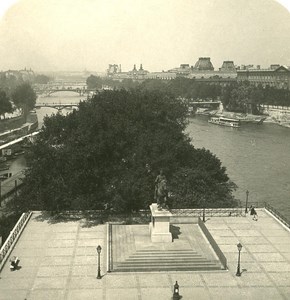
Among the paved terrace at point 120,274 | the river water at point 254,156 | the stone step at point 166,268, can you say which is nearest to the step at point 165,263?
the stone step at point 166,268

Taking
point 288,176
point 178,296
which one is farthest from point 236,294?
point 288,176

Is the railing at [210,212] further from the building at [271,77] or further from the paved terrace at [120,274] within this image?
the building at [271,77]

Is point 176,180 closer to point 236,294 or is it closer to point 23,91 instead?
point 236,294

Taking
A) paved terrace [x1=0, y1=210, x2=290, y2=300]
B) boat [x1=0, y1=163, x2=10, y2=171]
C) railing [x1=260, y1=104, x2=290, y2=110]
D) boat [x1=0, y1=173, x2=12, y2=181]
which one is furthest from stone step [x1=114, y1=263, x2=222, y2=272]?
railing [x1=260, y1=104, x2=290, y2=110]

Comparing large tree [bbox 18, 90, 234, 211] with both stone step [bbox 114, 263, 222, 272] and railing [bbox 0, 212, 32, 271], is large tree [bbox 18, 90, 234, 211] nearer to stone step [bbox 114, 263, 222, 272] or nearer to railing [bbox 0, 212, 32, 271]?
railing [bbox 0, 212, 32, 271]

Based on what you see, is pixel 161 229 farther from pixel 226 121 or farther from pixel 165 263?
pixel 226 121

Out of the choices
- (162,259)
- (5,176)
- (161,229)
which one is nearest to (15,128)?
(5,176)
